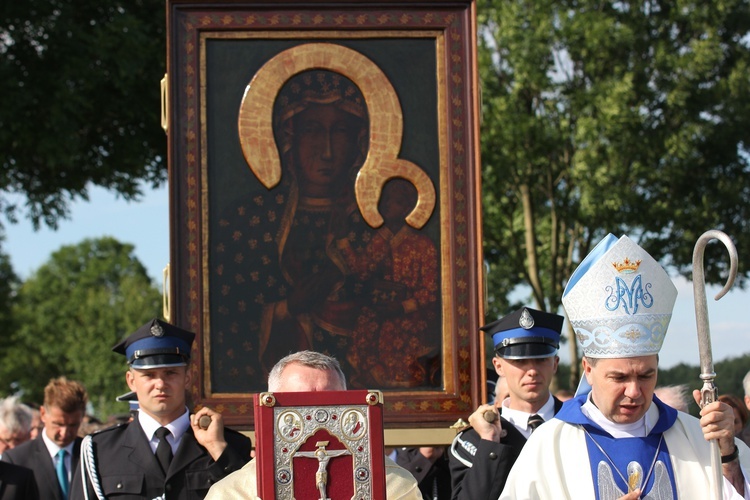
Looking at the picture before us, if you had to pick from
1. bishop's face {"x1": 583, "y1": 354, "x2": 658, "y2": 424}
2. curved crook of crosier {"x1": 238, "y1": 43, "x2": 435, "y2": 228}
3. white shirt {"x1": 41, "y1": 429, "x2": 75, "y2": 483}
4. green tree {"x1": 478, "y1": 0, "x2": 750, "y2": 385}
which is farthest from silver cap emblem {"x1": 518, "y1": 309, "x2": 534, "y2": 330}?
green tree {"x1": 478, "y1": 0, "x2": 750, "y2": 385}

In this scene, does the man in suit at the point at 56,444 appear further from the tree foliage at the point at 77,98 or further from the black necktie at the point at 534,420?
the tree foliage at the point at 77,98

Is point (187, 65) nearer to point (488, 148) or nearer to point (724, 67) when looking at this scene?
point (488, 148)

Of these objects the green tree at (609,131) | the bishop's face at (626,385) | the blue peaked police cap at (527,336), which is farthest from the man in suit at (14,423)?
the green tree at (609,131)

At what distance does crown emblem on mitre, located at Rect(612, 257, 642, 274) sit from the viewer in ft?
17.2

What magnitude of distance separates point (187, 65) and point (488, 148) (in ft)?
44.6

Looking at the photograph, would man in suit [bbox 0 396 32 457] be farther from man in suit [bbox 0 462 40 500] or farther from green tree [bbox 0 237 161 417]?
green tree [bbox 0 237 161 417]

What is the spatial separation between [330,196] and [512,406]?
188 cm

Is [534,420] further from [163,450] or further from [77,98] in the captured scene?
[77,98]

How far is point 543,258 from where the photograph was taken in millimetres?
22562

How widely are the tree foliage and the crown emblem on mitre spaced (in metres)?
10.9

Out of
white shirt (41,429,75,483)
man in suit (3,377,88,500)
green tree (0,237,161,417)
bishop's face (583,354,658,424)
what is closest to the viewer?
bishop's face (583,354,658,424)

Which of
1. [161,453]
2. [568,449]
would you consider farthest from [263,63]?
[568,449]

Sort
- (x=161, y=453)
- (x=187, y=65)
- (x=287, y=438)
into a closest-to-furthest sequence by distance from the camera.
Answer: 1. (x=287, y=438)
2. (x=161, y=453)
3. (x=187, y=65)

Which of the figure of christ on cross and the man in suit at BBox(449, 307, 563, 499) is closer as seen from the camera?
the figure of christ on cross
